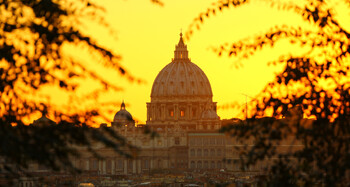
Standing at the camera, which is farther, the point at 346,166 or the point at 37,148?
the point at 346,166

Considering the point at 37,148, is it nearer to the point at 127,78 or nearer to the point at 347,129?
the point at 127,78

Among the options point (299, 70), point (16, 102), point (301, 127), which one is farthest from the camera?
point (299, 70)

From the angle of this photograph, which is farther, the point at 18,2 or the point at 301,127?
the point at 301,127

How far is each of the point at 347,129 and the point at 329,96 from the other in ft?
2.06

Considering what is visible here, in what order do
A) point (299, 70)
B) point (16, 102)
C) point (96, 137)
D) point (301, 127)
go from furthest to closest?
point (299, 70) < point (301, 127) < point (16, 102) < point (96, 137)

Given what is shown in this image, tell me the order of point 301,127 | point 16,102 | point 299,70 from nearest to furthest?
point 16,102
point 301,127
point 299,70

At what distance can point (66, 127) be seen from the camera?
16.5m

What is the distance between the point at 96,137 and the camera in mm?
15711

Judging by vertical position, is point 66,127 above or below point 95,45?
below

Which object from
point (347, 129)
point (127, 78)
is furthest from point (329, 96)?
point (127, 78)

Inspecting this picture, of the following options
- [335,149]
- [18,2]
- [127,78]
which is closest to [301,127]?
[335,149]

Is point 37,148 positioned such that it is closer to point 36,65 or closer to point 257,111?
point 36,65

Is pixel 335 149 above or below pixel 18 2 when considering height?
below

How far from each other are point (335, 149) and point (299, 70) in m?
1.57
